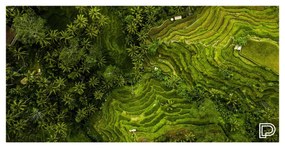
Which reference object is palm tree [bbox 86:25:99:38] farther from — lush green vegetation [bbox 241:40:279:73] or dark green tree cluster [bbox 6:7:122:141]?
lush green vegetation [bbox 241:40:279:73]

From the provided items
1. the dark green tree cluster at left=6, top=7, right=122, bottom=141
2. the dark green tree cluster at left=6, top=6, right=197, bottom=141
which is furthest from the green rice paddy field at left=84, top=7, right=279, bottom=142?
the dark green tree cluster at left=6, top=7, right=122, bottom=141

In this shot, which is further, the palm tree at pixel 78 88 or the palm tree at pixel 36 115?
the palm tree at pixel 78 88

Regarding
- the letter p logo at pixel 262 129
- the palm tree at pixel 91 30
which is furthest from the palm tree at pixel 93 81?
the letter p logo at pixel 262 129

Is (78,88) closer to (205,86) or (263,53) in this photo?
(205,86)

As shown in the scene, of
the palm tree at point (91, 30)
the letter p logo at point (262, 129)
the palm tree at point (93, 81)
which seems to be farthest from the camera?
the palm tree at point (93, 81)

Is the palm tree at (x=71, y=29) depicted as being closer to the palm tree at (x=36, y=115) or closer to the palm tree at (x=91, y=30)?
the palm tree at (x=91, y=30)

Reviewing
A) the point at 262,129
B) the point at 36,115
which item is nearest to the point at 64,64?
the point at 36,115

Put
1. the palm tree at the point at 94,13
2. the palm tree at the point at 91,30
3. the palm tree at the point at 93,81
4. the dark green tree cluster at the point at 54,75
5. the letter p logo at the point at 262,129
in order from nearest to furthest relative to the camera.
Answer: the letter p logo at the point at 262,129
the dark green tree cluster at the point at 54,75
the palm tree at the point at 94,13
the palm tree at the point at 91,30
the palm tree at the point at 93,81

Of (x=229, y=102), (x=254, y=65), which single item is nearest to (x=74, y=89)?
(x=229, y=102)
